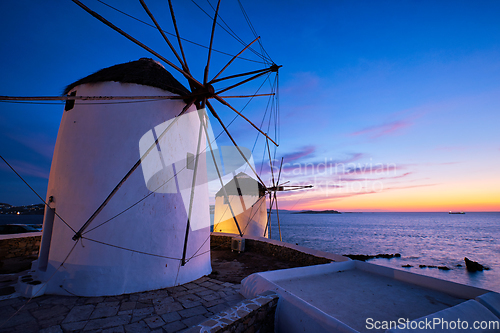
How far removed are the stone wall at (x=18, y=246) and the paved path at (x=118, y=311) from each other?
5230 millimetres

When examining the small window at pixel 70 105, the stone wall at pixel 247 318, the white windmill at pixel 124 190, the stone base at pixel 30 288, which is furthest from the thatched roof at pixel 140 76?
the stone wall at pixel 247 318

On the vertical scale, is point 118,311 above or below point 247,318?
below

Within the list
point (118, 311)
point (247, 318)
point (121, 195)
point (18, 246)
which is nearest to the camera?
point (247, 318)

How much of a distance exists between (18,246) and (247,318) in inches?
367

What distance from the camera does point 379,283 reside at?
4547 mm

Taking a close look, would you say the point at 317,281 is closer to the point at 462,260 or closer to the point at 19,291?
the point at 19,291

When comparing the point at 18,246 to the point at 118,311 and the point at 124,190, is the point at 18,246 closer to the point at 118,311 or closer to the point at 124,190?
the point at 124,190

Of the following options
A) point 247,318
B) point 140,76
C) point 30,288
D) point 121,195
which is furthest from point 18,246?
point 247,318

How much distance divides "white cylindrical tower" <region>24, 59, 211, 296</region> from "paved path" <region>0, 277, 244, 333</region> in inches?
14.5

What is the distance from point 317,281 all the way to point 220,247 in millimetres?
6300

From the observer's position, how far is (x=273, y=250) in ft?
27.8

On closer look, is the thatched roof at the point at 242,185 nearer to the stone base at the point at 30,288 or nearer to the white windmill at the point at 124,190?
the white windmill at the point at 124,190

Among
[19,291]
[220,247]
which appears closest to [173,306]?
[19,291]

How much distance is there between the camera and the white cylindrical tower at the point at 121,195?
A: 4566mm
